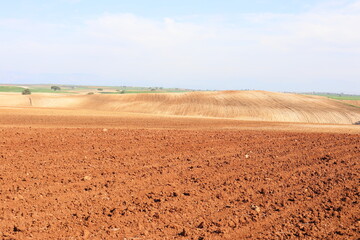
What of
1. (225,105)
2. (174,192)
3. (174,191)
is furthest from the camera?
(225,105)

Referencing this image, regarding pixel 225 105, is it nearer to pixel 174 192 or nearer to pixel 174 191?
pixel 174 191

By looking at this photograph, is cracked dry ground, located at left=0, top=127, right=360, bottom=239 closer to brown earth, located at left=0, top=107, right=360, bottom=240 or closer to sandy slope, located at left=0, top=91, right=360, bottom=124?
brown earth, located at left=0, top=107, right=360, bottom=240

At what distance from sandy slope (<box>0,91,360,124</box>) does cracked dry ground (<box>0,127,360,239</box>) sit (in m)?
42.1

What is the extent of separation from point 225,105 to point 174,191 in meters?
56.7

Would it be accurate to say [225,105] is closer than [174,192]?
No

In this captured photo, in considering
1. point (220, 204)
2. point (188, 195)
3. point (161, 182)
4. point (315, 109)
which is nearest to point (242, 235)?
point (220, 204)

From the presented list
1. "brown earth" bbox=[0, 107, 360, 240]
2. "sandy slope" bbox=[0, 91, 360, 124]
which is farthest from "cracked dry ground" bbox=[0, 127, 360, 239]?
"sandy slope" bbox=[0, 91, 360, 124]

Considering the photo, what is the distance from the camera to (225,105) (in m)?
65.1

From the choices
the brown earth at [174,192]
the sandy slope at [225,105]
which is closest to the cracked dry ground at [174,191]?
the brown earth at [174,192]

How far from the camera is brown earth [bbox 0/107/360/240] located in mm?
7008

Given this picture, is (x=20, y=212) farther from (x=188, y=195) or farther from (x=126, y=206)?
(x=188, y=195)

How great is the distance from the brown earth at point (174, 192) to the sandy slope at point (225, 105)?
138ft

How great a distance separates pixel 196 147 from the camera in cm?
1659

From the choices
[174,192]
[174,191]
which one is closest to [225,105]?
[174,191]
